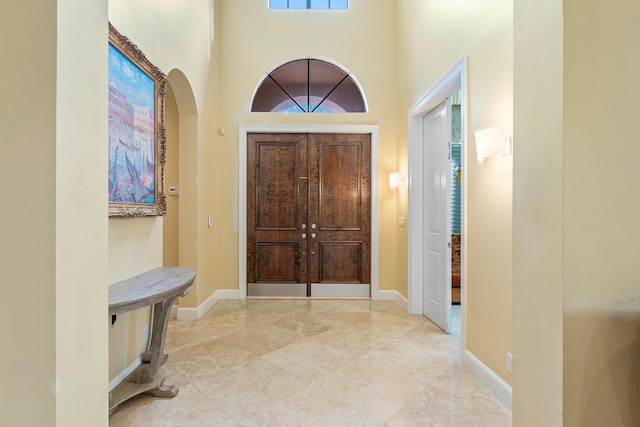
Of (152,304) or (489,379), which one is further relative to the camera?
(489,379)

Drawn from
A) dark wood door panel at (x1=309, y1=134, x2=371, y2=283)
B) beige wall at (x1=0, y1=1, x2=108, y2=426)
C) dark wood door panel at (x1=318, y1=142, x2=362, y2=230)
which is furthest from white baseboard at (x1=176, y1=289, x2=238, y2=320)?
beige wall at (x1=0, y1=1, x2=108, y2=426)

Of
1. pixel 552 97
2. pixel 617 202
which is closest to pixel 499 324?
pixel 617 202

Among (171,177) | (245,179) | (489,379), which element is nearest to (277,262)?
(245,179)

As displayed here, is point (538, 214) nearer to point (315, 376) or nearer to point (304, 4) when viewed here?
point (315, 376)

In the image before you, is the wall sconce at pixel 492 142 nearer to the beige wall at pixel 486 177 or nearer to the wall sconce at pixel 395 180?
the beige wall at pixel 486 177

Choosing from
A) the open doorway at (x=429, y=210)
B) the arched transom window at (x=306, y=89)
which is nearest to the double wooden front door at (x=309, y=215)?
the arched transom window at (x=306, y=89)

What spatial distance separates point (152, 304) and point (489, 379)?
7.65 feet

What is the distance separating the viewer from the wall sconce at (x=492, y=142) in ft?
6.22

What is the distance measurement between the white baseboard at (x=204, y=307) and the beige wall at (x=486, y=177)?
2.87m

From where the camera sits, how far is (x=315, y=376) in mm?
2219

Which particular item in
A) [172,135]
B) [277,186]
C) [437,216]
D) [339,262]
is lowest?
[339,262]

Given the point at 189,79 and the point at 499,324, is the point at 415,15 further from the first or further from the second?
the point at 499,324

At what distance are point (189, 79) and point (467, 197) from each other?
3.09 m

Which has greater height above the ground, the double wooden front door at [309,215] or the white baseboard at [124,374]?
the double wooden front door at [309,215]
